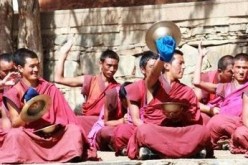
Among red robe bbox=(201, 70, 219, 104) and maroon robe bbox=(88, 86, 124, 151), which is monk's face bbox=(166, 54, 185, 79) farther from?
red robe bbox=(201, 70, 219, 104)

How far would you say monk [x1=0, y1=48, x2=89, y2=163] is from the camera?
25.3 feet

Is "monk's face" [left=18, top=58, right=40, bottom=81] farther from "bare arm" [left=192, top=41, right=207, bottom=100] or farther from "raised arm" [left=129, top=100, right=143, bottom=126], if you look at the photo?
"bare arm" [left=192, top=41, right=207, bottom=100]

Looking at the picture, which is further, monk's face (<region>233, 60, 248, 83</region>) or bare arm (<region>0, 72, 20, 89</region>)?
monk's face (<region>233, 60, 248, 83</region>)

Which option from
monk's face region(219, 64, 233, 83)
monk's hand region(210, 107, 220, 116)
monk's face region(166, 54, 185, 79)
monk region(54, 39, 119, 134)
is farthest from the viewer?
monk's face region(219, 64, 233, 83)

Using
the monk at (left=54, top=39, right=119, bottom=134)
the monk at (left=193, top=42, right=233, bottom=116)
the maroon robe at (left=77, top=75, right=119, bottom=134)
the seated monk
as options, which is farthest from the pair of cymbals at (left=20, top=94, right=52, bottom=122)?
the monk at (left=193, top=42, right=233, bottom=116)

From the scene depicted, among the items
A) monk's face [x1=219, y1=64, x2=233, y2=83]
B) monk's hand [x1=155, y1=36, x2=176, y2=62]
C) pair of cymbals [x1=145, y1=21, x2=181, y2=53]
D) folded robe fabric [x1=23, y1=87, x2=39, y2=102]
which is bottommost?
monk's face [x1=219, y1=64, x2=233, y2=83]

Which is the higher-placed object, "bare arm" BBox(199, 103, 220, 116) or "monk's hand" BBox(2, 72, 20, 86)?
"monk's hand" BBox(2, 72, 20, 86)

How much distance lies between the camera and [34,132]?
7.85 m

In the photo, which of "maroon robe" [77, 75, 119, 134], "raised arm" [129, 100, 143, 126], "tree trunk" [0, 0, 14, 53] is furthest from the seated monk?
"tree trunk" [0, 0, 14, 53]

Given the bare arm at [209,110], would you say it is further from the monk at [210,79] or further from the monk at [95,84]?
the monk at [95,84]

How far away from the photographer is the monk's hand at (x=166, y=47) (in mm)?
7684

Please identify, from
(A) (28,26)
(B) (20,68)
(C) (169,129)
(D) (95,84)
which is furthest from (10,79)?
(A) (28,26)

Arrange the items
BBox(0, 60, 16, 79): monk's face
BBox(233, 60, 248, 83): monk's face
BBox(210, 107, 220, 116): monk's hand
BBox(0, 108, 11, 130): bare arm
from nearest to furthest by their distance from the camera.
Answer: BBox(0, 108, 11, 130): bare arm → BBox(233, 60, 248, 83): monk's face → BBox(0, 60, 16, 79): monk's face → BBox(210, 107, 220, 116): monk's hand

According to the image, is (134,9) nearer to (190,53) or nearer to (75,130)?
(190,53)
